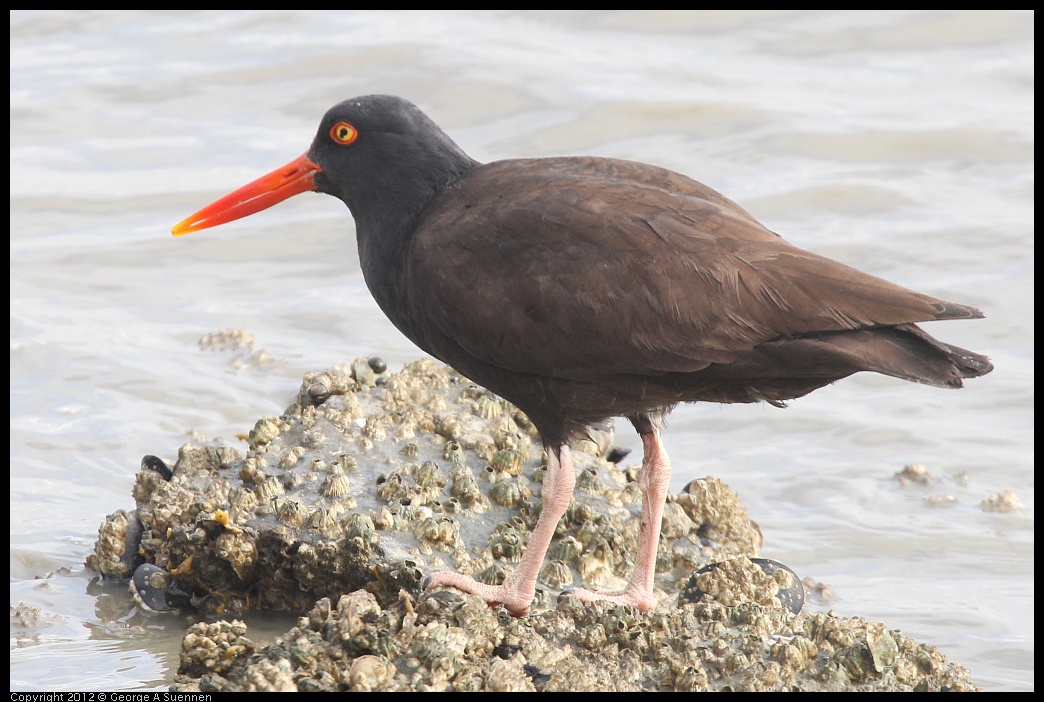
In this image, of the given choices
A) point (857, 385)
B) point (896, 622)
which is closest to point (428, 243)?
point (896, 622)

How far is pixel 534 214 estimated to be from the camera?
4.41 m

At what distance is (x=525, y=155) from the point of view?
10188 millimetres

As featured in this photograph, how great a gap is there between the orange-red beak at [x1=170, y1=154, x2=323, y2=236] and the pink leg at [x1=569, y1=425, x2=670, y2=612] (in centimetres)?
181

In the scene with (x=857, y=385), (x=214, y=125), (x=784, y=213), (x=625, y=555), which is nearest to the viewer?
(x=625, y=555)

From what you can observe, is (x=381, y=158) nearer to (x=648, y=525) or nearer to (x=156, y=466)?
(x=156, y=466)

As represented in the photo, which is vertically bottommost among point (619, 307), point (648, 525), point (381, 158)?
point (648, 525)

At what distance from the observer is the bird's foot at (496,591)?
440 cm

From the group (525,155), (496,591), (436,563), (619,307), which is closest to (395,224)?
(619,307)

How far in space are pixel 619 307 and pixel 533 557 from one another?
972mm

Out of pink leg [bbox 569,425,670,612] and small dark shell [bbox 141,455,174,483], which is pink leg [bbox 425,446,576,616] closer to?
pink leg [bbox 569,425,670,612]

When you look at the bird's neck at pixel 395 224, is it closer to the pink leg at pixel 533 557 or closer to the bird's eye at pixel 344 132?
the bird's eye at pixel 344 132

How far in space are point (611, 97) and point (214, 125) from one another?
3.45m

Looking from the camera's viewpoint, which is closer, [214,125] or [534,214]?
[534,214]

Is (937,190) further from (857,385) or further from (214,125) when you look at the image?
(214,125)
